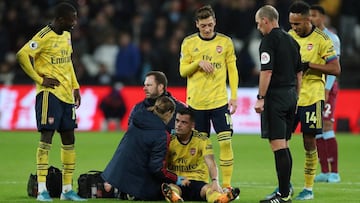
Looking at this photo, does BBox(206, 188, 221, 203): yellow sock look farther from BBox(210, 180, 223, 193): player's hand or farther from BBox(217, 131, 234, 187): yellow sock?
BBox(217, 131, 234, 187): yellow sock

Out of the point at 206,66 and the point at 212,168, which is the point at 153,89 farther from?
the point at 212,168

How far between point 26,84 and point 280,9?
A: 673 centimetres

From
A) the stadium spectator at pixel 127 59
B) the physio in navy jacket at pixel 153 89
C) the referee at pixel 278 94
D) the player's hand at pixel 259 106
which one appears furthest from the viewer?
the stadium spectator at pixel 127 59

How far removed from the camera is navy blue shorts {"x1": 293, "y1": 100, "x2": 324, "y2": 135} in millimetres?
12445

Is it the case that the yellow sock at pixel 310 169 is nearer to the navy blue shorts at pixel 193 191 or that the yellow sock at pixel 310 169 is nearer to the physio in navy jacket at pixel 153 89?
the navy blue shorts at pixel 193 191

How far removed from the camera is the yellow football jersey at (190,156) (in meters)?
11.8

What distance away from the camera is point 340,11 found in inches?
1035

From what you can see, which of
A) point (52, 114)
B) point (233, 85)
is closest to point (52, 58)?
point (52, 114)

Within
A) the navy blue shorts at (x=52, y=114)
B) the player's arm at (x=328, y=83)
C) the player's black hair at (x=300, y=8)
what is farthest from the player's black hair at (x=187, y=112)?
the player's arm at (x=328, y=83)

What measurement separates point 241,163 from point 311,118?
467cm

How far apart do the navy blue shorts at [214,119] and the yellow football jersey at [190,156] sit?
0.75m

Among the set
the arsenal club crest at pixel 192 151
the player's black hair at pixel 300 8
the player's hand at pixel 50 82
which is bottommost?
the arsenal club crest at pixel 192 151

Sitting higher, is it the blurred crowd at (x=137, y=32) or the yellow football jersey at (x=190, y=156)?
the blurred crowd at (x=137, y=32)

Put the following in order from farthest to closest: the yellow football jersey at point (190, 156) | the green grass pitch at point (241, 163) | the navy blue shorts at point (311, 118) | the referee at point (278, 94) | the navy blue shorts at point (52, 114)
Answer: the green grass pitch at point (241, 163) → the navy blue shorts at point (311, 118) → the yellow football jersey at point (190, 156) → the navy blue shorts at point (52, 114) → the referee at point (278, 94)
